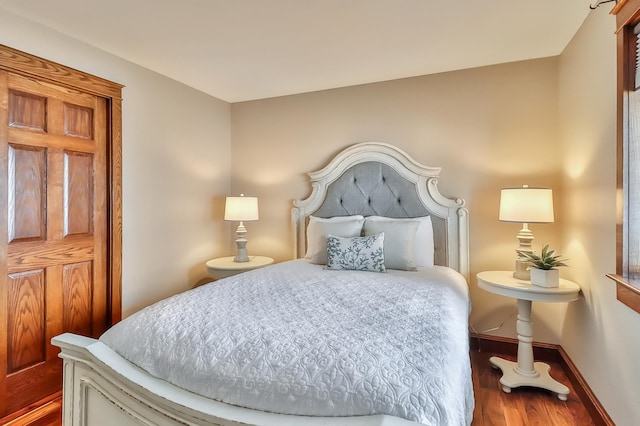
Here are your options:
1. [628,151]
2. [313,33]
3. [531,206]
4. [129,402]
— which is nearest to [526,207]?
[531,206]

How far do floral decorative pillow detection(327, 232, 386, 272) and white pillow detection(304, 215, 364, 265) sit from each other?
176mm

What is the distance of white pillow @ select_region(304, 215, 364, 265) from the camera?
275cm

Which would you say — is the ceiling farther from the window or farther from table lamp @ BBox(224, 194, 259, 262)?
table lamp @ BBox(224, 194, 259, 262)

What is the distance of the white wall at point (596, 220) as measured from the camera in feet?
5.35

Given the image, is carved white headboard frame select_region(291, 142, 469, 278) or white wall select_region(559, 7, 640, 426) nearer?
white wall select_region(559, 7, 640, 426)

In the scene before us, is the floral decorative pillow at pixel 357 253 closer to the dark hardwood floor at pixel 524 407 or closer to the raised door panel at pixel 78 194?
the dark hardwood floor at pixel 524 407

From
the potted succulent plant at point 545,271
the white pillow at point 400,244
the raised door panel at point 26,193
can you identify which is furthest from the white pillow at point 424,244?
the raised door panel at point 26,193

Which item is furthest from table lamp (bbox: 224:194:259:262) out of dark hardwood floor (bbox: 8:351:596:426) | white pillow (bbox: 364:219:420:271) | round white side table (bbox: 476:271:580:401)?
round white side table (bbox: 476:271:580:401)

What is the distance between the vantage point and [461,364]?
3.97 ft

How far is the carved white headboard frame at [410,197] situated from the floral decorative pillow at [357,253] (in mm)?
548

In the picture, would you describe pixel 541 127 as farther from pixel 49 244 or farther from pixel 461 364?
pixel 49 244

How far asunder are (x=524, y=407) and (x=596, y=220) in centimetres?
119

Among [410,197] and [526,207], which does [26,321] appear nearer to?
[410,197]

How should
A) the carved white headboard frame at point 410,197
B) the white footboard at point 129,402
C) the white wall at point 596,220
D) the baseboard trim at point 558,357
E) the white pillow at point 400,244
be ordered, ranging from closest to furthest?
the white footboard at point 129,402 < the white wall at point 596,220 < the baseboard trim at point 558,357 < the white pillow at point 400,244 < the carved white headboard frame at point 410,197
